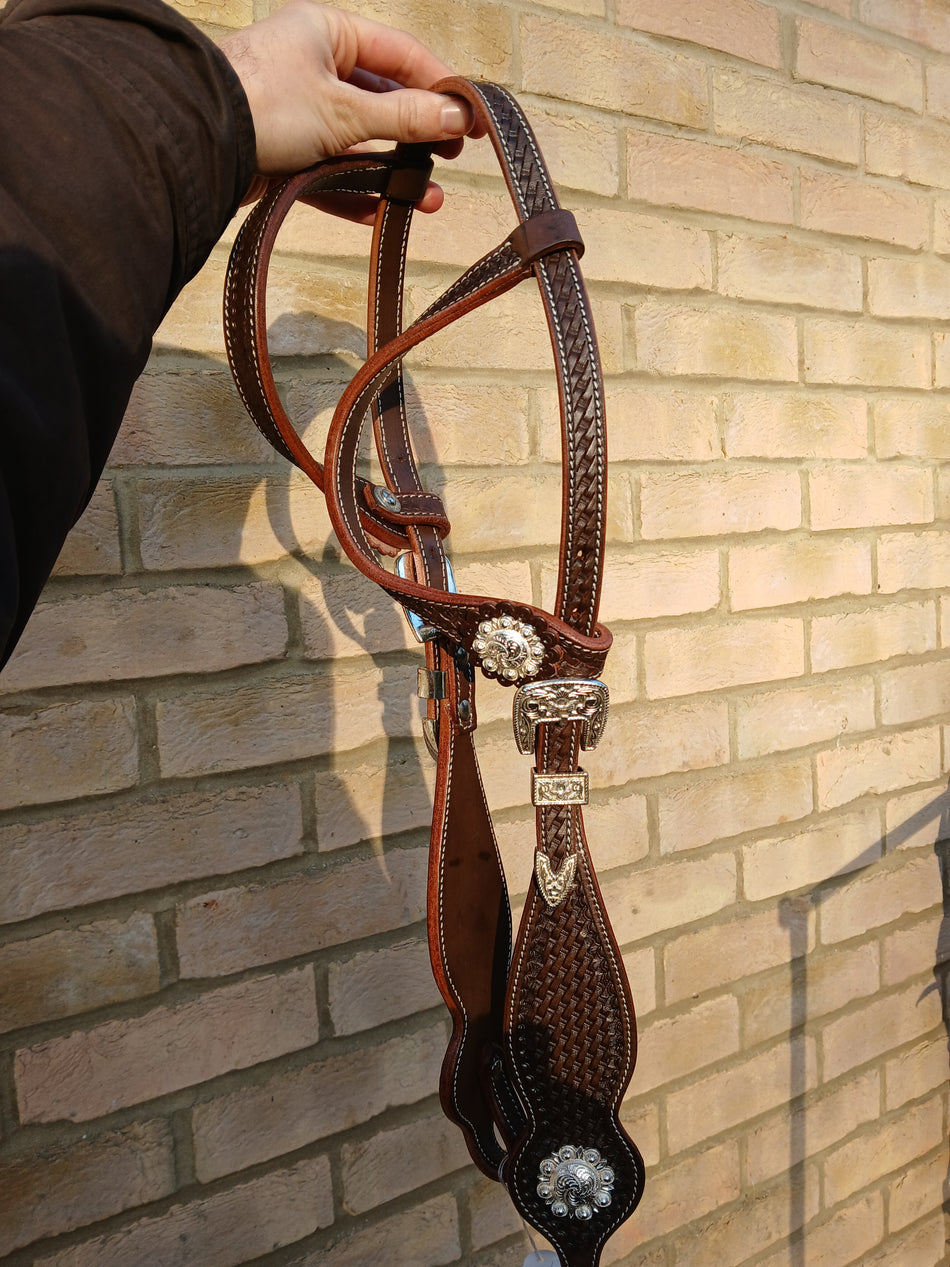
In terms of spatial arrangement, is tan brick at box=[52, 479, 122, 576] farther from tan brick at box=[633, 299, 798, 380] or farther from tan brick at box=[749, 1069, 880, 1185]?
tan brick at box=[749, 1069, 880, 1185]

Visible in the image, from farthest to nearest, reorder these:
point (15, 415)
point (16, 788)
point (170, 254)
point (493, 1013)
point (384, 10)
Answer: point (384, 10)
point (16, 788)
point (493, 1013)
point (170, 254)
point (15, 415)

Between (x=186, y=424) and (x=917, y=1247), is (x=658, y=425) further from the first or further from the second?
(x=917, y=1247)

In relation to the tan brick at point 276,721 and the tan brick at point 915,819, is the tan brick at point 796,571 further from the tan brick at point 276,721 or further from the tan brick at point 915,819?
the tan brick at point 276,721

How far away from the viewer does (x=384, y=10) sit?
1107 mm

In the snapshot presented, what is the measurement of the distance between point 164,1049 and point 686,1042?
79 centimetres

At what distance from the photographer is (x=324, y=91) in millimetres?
729

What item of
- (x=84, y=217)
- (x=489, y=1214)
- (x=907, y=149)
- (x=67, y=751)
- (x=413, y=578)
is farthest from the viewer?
(x=907, y=149)

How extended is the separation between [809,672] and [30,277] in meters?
1.33

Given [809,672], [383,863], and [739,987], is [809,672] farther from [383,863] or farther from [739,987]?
[383,863]

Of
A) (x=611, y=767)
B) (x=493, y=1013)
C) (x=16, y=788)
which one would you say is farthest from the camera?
(x=611, y=767)

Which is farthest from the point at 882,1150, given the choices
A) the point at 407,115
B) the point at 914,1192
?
the point at 407,115

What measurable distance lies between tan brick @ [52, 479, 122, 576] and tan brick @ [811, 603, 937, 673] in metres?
1.08

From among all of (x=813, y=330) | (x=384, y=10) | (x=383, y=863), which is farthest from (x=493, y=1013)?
(x=813, y=330)

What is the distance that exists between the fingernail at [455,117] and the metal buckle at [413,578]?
34cm
